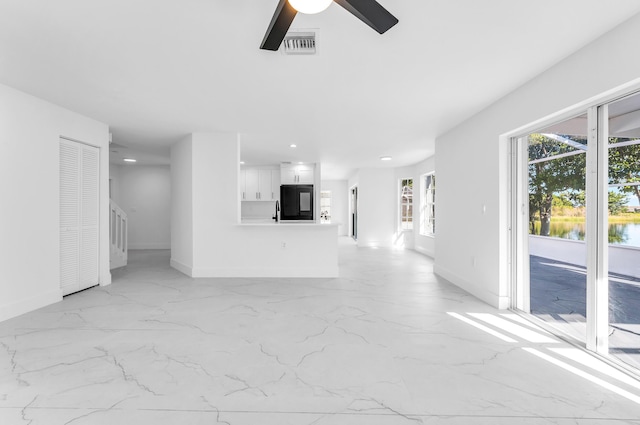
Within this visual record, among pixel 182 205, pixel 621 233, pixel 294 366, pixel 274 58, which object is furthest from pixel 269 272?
pixel 621 233

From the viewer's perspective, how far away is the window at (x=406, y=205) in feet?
29.0

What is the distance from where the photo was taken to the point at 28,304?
3334mm

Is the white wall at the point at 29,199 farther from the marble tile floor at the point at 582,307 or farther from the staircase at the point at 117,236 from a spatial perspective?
the marble tile floor at the point at 582,307

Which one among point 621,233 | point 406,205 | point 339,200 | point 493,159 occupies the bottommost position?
point 621,233

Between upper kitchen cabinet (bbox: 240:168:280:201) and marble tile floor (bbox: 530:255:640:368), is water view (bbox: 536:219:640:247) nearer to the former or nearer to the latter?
marble tile floor (bbox: 530:255:640:368)

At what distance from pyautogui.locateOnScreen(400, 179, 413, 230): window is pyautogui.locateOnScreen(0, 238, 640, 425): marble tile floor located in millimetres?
5166

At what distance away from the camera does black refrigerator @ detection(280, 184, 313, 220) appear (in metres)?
7.89

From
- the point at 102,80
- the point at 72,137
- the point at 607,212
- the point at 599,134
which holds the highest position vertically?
the point at 102,80

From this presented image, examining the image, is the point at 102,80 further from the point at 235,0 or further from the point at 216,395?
the point at 216,395

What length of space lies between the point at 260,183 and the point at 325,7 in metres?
7.13

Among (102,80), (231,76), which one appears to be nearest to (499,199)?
(231,76)

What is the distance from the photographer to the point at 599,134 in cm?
239

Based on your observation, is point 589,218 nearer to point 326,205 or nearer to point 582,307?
point 582,307

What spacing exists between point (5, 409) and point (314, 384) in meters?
1.72
